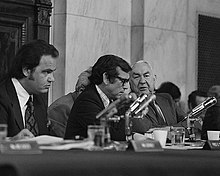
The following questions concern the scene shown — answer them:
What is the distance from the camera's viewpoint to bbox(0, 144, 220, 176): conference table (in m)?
3.72

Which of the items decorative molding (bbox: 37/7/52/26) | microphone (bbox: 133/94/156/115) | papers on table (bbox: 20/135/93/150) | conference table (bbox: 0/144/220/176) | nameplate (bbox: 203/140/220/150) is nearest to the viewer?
conference table (bbox: 0/144/220/176)

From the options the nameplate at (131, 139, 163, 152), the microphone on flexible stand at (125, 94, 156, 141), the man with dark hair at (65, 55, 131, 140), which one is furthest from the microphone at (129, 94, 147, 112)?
the man with dark hair at (65, 55, 131, 140)

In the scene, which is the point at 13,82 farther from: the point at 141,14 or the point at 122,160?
the point at 141,14

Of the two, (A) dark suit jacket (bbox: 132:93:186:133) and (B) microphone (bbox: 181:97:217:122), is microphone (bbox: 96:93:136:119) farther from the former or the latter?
(A) dark suit jacket (bbox: 132:93:186:133)

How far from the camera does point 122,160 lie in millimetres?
4152

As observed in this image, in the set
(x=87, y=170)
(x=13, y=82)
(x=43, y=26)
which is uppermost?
(x=43, y=26)

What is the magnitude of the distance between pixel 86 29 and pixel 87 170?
5862 mm

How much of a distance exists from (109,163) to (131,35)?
684 cm

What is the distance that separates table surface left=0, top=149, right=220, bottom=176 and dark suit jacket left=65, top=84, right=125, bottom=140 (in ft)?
5.23

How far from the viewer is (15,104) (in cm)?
594

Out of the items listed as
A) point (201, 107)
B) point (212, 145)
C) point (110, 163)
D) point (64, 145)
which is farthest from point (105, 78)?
point (110, 163)

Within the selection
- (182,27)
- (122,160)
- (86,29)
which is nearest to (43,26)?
(86,29)

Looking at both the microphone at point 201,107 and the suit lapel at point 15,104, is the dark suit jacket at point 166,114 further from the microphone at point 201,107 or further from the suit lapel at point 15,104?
the suit lapel at point 15,104

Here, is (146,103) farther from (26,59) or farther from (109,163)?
(26,59)
